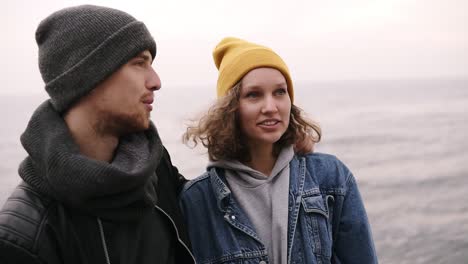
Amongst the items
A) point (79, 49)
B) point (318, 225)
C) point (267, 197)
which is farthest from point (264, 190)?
point (79, 49)

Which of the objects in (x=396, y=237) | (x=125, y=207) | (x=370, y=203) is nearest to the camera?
(x=125, y=207)

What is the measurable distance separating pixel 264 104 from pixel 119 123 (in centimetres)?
87

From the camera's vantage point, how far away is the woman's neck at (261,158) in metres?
2.96

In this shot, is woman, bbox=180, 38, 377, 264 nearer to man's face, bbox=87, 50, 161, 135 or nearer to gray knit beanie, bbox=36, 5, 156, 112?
man's face, bbox=87, 50, 161, 135

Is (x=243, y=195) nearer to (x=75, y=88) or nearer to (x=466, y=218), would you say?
(x=75, y=88)

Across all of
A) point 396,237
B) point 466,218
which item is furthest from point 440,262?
point 466,218

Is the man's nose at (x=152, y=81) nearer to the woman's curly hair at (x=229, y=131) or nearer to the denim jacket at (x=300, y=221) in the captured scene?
the woman's curly hair at (x=229, y=131)

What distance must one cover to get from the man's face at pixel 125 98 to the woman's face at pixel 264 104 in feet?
2.24

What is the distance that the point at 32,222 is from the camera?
6.36 ft

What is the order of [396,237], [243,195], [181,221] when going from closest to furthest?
[181,221] → [243,195] → [396,237]

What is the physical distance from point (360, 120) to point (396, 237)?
2055cm

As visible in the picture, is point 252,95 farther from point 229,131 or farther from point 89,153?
point 89,153

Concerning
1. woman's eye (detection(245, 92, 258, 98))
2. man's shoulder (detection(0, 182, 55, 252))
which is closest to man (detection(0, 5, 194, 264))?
man's shoulder (detection(0, 182, 55, 252))

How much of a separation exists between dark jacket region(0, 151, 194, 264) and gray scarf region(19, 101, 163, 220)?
47 millimetres
